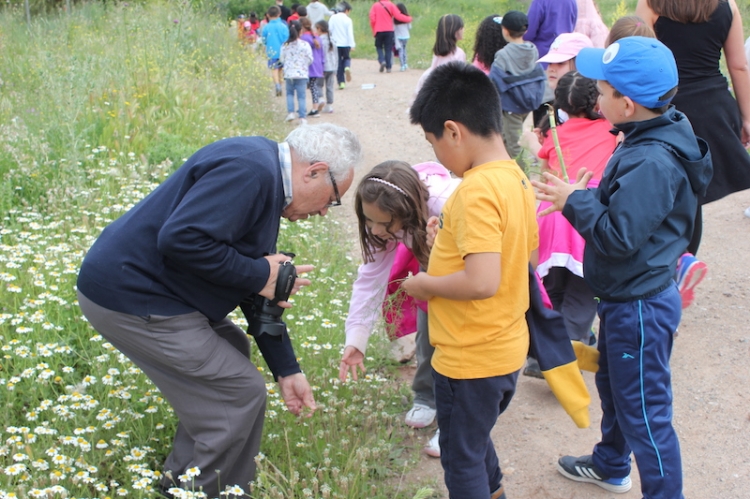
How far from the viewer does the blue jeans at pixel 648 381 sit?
2.69m

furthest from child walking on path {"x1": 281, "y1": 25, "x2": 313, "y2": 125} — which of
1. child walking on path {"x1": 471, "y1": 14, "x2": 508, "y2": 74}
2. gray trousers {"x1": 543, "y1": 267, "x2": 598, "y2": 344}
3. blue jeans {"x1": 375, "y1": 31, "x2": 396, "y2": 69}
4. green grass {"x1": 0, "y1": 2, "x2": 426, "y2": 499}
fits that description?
gray trousers {"x1": 543, "y1": 267, "x2": 598, "y2": 344}

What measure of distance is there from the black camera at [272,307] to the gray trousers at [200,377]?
14 cm

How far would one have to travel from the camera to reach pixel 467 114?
97.6 inches

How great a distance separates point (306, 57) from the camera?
446 inches

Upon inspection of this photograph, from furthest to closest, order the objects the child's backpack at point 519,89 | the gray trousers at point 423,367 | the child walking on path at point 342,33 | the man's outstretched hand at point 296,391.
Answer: the child walking on path at point 342,33 → the child's backpack at point 519,89 → the gray trousers at point 423,367 → the man's outstretched hand at point 296,391

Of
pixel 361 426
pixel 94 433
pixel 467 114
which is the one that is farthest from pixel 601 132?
pixel 94 433

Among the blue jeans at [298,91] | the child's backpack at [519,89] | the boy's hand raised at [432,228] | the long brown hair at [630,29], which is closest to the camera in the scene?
the boy's hand raised at [432,228]

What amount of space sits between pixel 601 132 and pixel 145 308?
2548mm

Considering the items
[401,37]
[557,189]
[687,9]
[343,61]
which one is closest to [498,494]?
[557,189]

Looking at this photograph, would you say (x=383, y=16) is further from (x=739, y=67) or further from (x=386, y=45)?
(x=739, y=67)

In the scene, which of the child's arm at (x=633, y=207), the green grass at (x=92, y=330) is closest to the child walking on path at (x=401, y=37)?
the green grass at (x=92, y=330)

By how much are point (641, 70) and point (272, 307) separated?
5.34 ft

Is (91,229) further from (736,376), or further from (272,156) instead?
(736,376)

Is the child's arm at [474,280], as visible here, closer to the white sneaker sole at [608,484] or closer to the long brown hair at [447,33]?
the white sneaker sole at [608,484]
